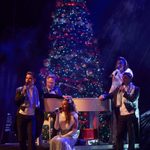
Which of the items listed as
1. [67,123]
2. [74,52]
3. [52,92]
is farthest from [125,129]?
[74,52]

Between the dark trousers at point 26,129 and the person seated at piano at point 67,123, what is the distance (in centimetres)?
41

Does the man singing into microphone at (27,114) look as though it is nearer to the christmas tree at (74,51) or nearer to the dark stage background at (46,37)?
the christmas tree at (74,51)

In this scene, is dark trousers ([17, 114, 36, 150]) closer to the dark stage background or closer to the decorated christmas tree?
the decorated christmas tree

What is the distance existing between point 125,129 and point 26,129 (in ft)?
5.99

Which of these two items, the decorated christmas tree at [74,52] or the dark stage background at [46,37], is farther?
the dark stage background at [46,37]

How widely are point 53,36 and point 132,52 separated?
241 centimetres

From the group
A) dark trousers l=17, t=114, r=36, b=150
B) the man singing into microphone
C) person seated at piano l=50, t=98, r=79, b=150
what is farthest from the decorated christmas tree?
dark trousers l=17, t=114, r=36, b=150

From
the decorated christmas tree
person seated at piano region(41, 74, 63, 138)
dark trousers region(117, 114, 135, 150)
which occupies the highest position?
the decorated christmas tree

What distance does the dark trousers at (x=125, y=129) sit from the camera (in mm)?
7652

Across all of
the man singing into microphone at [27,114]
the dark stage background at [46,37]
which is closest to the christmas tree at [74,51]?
the dark stage background at [46,37]

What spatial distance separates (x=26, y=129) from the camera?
25.7 feet

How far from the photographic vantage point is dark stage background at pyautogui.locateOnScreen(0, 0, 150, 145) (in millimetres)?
12602

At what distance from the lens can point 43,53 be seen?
13.5 metres

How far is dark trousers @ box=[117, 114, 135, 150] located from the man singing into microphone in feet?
5.13
